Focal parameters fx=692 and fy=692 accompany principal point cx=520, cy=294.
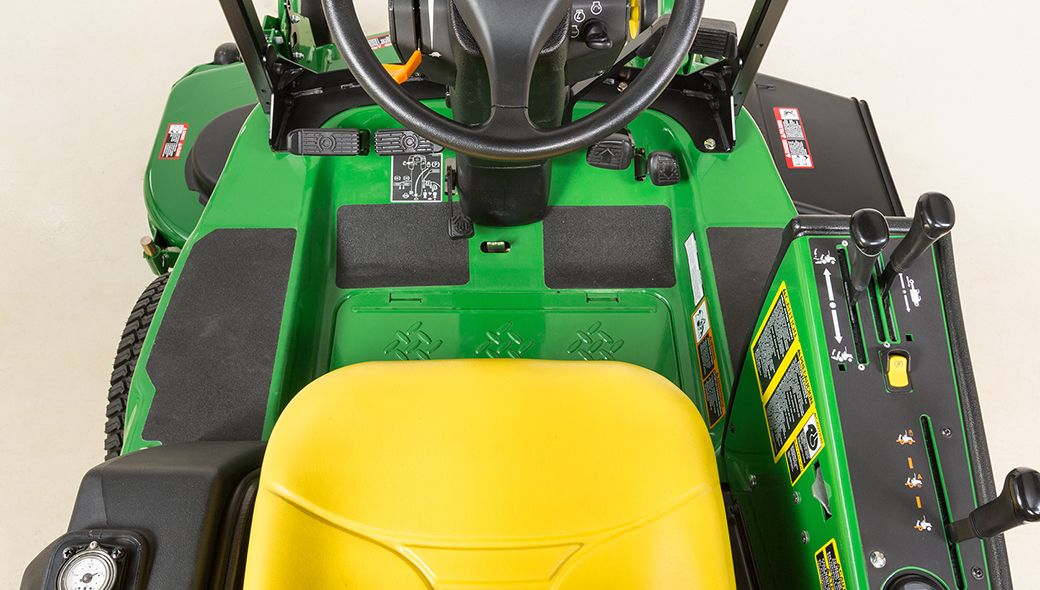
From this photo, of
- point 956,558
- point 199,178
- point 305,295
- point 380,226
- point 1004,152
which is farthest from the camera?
point 1004,152

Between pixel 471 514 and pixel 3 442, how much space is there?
167 centimetres

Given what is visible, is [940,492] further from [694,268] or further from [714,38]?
[714,38]

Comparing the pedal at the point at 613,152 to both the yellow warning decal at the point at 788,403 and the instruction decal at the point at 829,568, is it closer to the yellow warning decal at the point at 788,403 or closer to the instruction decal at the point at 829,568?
the yellow warning decal at the point at 788,403

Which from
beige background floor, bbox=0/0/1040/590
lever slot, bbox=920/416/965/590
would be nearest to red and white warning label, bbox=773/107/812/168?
beige background floor, bbox=0/0/1040/590

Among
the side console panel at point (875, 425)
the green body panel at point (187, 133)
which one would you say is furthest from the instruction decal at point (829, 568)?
the green body panel at point (187, 133)

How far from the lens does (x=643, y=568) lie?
91cm

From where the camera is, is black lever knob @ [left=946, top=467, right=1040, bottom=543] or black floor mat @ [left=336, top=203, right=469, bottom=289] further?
black floor mat @ [left=336, top=203, right=469, bottom=289]

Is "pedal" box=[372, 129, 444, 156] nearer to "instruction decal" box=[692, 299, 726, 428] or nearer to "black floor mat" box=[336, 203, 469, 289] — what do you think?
"black floor mat" box=[336, 203, 469, 289]

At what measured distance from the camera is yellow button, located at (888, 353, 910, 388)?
933 mm

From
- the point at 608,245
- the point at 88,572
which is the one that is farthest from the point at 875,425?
the point at 88,572

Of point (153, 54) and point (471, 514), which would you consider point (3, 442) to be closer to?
point (153, 54)

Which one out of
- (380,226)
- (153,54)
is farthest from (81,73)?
(380,226)

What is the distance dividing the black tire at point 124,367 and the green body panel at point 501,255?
0.82 feet

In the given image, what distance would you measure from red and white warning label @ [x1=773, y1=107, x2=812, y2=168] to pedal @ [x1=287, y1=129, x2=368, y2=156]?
1.16 m
